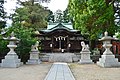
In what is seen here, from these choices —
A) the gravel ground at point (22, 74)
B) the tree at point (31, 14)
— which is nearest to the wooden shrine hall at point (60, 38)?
the tree at point (31, 14)

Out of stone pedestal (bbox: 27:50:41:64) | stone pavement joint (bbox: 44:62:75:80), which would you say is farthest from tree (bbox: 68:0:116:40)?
stone pavement joint (bbox: 44:62:75:80)

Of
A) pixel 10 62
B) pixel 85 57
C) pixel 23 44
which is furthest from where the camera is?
pixel 85 57

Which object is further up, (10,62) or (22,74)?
(10,62)

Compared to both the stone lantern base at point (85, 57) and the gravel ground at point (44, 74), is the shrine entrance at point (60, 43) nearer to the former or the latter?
the stone lantern base at point (85, 57)

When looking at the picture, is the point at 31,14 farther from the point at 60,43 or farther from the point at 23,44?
the point at 23,44

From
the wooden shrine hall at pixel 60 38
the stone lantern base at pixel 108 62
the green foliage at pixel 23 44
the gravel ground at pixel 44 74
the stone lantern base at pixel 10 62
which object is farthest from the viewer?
the wooden shrine hall at pixel 60 38

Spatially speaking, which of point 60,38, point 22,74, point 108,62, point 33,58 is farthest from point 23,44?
point 60,38

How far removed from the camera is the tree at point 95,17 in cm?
2341

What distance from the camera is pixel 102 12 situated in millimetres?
23844

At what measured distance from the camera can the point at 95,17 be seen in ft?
78.7

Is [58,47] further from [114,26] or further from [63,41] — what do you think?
[114,26]

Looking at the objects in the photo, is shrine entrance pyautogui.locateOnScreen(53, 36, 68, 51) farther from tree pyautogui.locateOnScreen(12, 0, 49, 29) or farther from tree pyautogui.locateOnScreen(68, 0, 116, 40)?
tree pyautogui.locateOnScreen(68, 0, 116, 40)

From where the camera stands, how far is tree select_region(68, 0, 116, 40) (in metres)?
23.4

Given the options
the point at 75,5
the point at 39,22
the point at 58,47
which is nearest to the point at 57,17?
the point at 39,22
